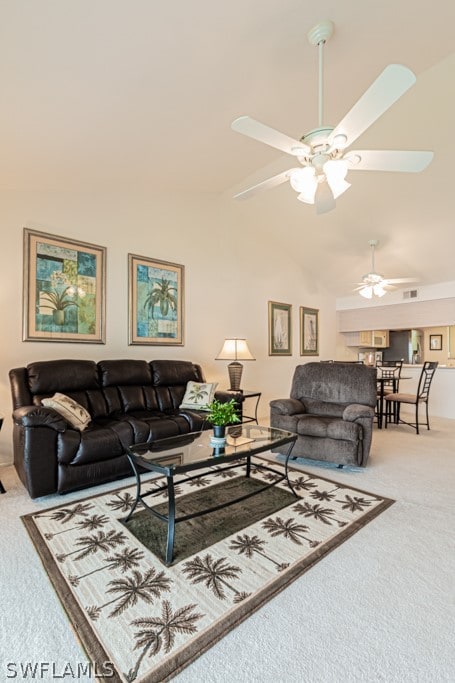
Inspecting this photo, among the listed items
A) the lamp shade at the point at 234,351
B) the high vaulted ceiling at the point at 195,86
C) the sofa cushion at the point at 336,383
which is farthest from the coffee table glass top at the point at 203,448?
the high vaulted ceiling at the point at 195,86

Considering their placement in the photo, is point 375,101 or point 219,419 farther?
point 219,419

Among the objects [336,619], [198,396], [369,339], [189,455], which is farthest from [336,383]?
[369,339]

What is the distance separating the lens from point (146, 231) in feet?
14.6

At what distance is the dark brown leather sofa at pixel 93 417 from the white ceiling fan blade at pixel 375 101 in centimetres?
269

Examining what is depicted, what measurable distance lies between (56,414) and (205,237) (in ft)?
11.3

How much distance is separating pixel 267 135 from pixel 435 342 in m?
6.63

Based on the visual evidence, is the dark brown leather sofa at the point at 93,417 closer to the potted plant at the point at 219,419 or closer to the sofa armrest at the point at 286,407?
the sofa armrest at the point at 286,407

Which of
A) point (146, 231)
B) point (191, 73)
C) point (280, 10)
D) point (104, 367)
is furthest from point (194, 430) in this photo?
point (280, 10)

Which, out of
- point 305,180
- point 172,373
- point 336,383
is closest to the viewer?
point 305,180

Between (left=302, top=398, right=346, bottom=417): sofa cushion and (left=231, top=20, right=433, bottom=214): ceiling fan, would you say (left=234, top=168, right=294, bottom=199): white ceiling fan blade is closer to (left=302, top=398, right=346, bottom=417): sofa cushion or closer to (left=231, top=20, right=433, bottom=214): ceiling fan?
(left=231, top=20, right=433, bottom=214): ceiling fan

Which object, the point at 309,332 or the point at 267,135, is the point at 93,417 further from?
the point at 309,332

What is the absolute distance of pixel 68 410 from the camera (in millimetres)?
2885

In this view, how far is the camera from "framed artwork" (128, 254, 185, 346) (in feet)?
14.1

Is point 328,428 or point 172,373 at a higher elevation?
point 172,373
